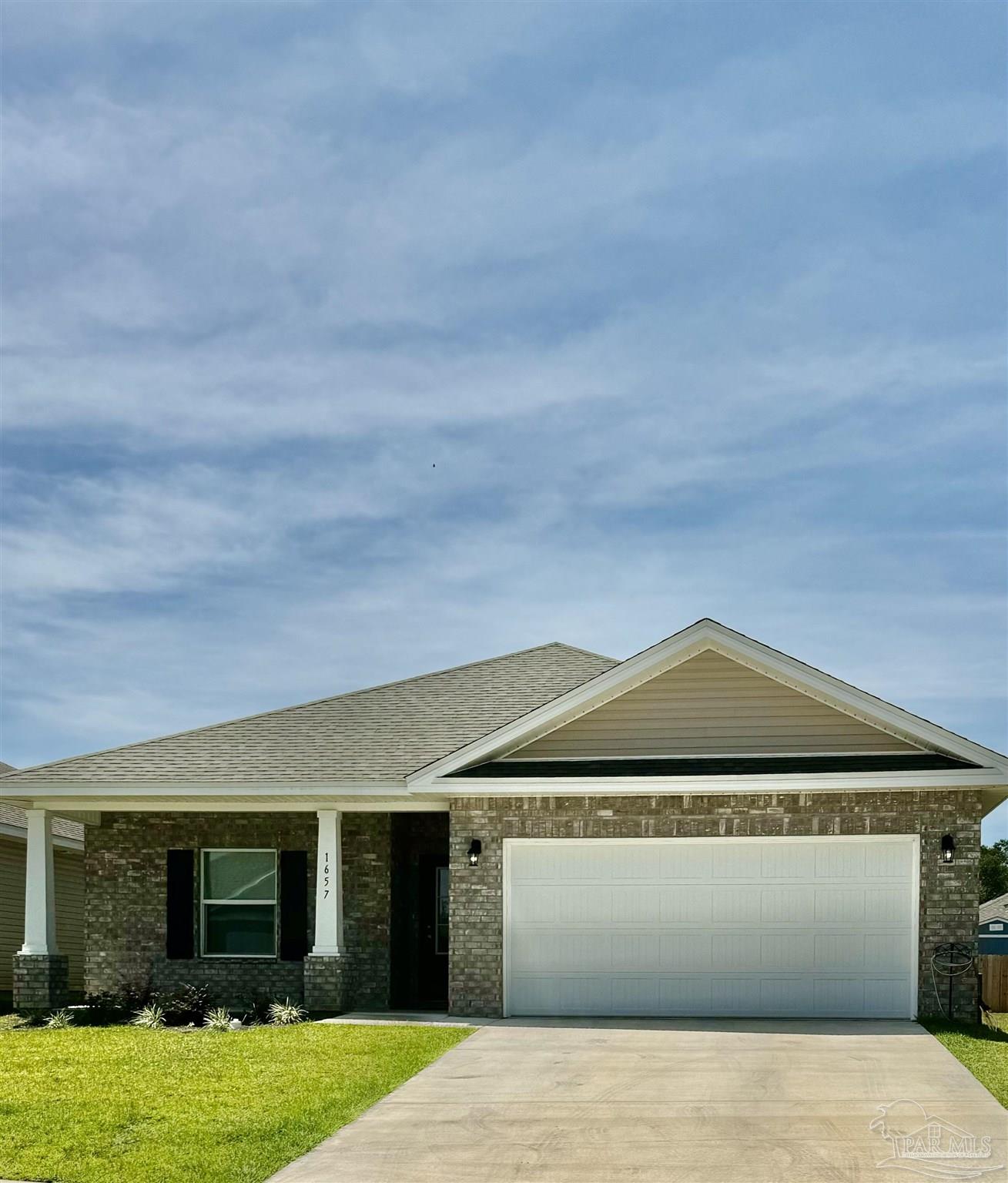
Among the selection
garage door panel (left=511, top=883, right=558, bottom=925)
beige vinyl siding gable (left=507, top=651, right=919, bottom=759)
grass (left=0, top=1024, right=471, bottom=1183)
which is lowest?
grass (left=0, top=1024, right=471, bottom=1183)

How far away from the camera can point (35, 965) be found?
1845 cm

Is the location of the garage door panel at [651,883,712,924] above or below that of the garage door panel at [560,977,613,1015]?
above

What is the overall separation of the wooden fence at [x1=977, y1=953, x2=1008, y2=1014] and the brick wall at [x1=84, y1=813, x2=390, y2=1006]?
8667 millimetres

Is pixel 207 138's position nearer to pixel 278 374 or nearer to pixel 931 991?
pixel 278 374

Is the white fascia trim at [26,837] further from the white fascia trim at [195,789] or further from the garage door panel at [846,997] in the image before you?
the garage door panel at [846,997]

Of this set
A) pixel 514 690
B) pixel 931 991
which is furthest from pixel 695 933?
pixel 514 690

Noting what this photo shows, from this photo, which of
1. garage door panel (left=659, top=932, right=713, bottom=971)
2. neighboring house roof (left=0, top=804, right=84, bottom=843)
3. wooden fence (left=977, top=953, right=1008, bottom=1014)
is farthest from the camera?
neighboring house roof (left=0, top=804, right=84, bottom=843)

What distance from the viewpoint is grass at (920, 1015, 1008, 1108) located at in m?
11.7

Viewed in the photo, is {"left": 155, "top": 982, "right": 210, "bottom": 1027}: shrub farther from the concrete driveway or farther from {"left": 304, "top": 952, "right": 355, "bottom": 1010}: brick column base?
the concrete driveway

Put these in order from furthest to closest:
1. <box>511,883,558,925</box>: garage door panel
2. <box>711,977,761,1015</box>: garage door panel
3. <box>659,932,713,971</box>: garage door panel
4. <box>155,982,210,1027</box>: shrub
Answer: <box>155,982,210,1027</box>: shrub → <box>511,883,558,925</box>: garage door panel → <box>659,932,713,971</box>: garage door panel → <box>711,977,761,1015</box>: garage door panel

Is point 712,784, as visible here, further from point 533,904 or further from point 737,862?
point 533,904

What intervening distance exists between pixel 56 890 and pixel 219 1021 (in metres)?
10.4

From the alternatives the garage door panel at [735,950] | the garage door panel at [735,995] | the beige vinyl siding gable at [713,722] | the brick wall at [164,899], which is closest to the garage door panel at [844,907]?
the garage door panel at [735,950]

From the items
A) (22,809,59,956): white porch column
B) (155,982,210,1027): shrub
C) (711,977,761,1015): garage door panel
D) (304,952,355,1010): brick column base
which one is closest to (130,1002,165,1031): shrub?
(155,982,210,1027): shrub
